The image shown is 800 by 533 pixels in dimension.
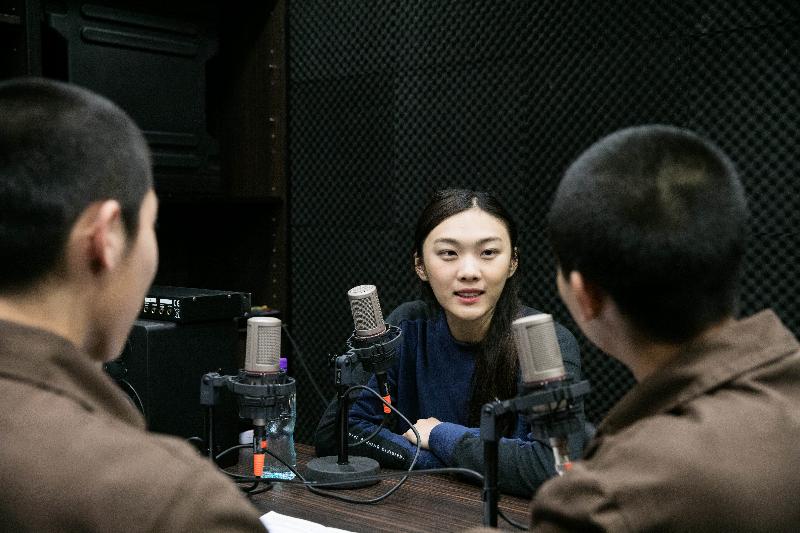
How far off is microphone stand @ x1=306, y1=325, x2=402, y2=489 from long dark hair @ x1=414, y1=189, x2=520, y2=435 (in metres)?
0.50

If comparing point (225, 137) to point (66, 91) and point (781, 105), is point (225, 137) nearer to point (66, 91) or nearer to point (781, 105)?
point (781, 105)

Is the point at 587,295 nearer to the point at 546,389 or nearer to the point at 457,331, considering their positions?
the point at 546,389

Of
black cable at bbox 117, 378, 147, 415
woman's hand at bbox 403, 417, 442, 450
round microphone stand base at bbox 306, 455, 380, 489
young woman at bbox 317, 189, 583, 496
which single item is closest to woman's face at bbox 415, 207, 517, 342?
young woman at bbox 317, 189, 583, 496

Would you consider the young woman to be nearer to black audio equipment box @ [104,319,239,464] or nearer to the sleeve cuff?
the sleeve cuff

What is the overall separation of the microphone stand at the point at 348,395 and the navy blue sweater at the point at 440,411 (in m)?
0.15

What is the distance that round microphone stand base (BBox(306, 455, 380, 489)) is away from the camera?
1.67 metres

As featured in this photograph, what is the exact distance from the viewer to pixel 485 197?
7.37ft

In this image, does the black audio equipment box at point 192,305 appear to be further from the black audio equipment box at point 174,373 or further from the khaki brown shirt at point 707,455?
the khaki brown shirt at point 707,455

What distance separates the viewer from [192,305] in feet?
6.37

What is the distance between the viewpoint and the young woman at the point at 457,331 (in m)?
2.09

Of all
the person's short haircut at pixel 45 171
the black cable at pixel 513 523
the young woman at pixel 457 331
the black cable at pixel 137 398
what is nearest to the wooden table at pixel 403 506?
the black cable at pixel 513 523

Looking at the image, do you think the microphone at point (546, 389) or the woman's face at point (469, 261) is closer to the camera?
the microphone at point (546, 389)

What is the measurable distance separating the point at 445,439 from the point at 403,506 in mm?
322

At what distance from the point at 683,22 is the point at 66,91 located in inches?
77.4
